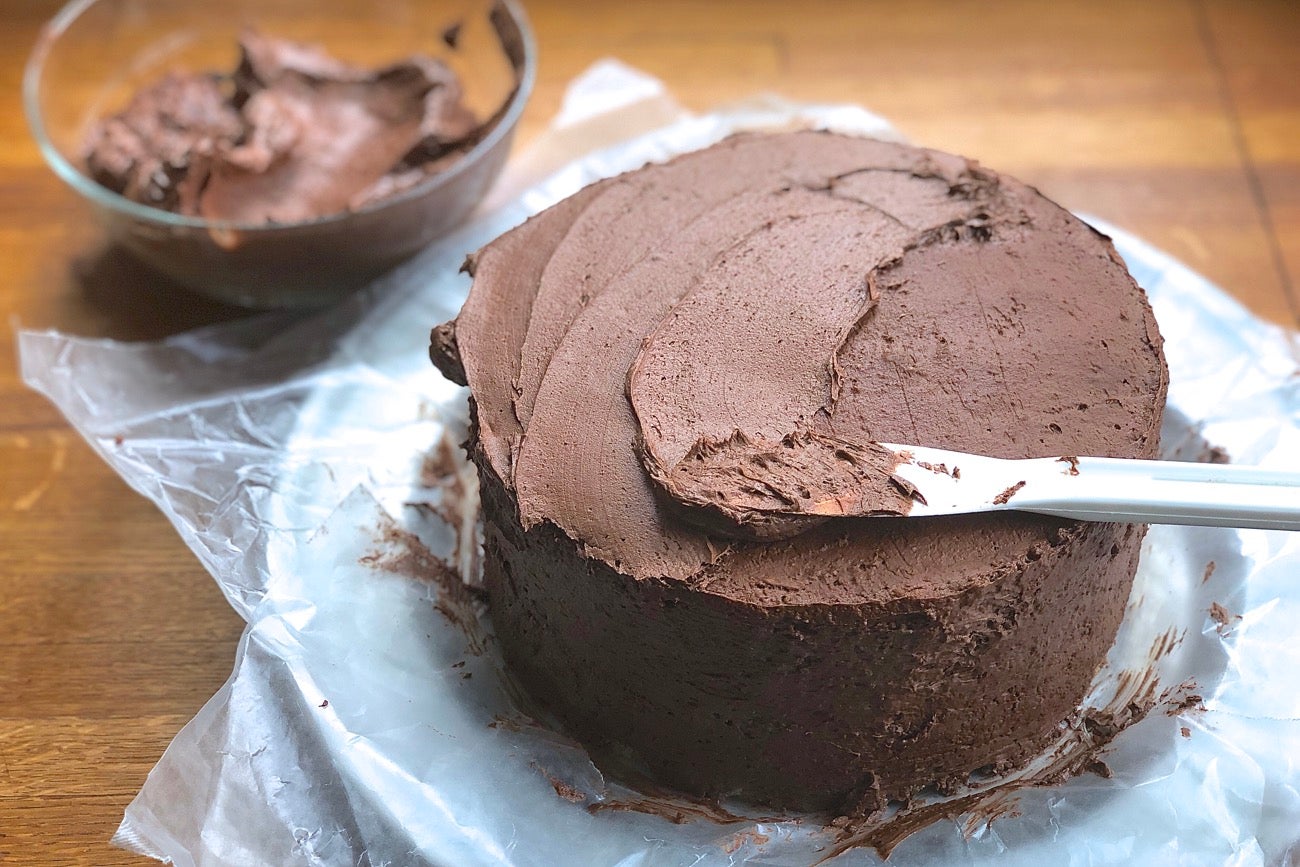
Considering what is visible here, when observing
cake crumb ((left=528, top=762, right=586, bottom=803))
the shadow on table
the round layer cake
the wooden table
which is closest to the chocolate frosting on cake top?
the round layer cake

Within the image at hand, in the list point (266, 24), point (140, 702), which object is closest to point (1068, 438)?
point (140, 702)

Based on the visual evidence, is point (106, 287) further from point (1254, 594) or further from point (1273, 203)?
point (1273, 203)

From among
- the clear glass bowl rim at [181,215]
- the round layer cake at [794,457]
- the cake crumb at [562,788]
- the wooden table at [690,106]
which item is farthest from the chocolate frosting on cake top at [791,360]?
the wooden table at [690,106]

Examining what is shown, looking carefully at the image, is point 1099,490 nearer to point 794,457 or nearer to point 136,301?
point 794,457

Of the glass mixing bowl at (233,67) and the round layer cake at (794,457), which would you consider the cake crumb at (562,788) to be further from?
the glass mixing bowl at (233,67)

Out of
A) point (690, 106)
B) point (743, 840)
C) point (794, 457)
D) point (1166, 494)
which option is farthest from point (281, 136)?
point (1166, 494)

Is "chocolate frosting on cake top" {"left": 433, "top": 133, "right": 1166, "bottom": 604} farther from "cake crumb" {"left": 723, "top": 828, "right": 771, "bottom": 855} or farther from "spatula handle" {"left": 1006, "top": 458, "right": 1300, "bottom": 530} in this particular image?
"cake crumb" {"left": 723, "top": 828, "right": 771, "bottom": 855}

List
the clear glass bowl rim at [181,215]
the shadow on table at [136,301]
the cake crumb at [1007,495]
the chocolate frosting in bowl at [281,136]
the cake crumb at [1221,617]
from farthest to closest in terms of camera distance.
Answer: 1. the shadow on table at [136,301]
2. the chocolate frosting in bowl at [281,136]
3. the clear glass bowl rim at [181,215]
4. the cake crumb at [1221,617]
5. the cake crumb at [1007,495]
